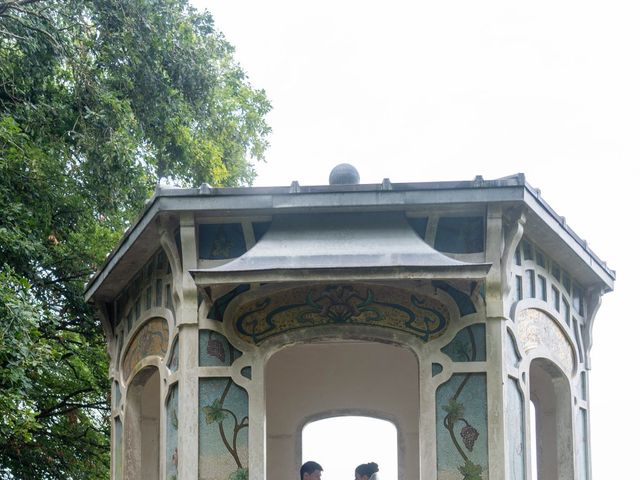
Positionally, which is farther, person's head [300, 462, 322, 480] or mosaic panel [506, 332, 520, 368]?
person's head [300, 462, 322, 480]

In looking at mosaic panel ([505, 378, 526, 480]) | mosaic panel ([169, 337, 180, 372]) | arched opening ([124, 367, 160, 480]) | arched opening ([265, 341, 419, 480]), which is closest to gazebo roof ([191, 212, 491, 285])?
mosaic panel ([169, 337, 180, 372])

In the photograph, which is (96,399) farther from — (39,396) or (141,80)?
(141,80)

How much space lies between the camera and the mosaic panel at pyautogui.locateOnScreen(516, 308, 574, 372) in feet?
42.8

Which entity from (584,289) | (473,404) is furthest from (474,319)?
(584,289)

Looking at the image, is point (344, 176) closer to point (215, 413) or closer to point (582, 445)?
point (215, 413)

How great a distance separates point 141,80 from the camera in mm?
21906

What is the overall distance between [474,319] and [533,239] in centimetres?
127

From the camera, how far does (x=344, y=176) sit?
13.3 m

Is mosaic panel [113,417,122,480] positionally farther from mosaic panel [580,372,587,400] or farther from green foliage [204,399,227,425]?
mosaic panel [580,372,587,400]

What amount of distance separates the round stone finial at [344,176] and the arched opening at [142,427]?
2713 mm

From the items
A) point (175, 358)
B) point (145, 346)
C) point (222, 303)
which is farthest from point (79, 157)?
point (222, 303)

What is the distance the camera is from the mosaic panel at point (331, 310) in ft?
41.4

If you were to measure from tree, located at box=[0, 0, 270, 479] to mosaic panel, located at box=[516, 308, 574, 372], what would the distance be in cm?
724

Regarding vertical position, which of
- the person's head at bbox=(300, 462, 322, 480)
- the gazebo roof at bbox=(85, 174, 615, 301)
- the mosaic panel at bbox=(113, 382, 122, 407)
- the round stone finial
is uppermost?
the round stone finial
